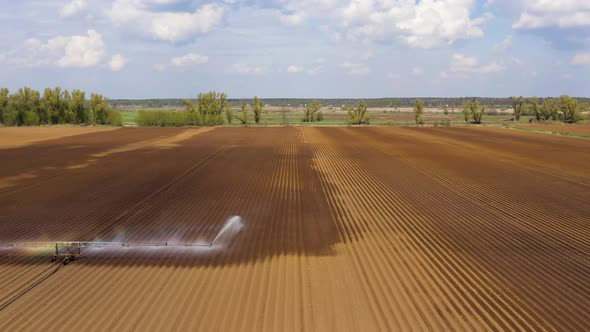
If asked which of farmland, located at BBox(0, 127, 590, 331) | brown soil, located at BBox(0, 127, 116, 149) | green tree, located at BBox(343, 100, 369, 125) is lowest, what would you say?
farmland, located at BBox(0, 127, 590, 331)

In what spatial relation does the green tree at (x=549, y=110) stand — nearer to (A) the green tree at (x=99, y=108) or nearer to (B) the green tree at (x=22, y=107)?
(A) the green tree at (x=99, y=108)

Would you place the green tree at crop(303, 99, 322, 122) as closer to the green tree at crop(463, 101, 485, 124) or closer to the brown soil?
the green tree at crop(463, 101, 485, 124)

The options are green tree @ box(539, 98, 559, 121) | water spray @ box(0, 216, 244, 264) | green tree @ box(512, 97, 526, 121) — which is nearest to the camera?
water spray @ box(0, 216, 244, 264)

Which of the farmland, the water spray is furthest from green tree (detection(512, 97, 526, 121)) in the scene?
the water spray

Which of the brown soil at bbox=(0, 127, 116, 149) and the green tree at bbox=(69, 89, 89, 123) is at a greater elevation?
the green tree at bbox=(69, 89, 89, 123)

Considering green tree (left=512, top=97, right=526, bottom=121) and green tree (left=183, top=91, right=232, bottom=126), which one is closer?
green tree (left=183, top=91, right=232, bottom=126)

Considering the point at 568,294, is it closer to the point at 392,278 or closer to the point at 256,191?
the point at 392,278

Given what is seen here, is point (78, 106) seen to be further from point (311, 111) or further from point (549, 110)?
point (549, 110)

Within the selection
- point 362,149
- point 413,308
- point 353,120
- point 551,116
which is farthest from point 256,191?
point 551,116
